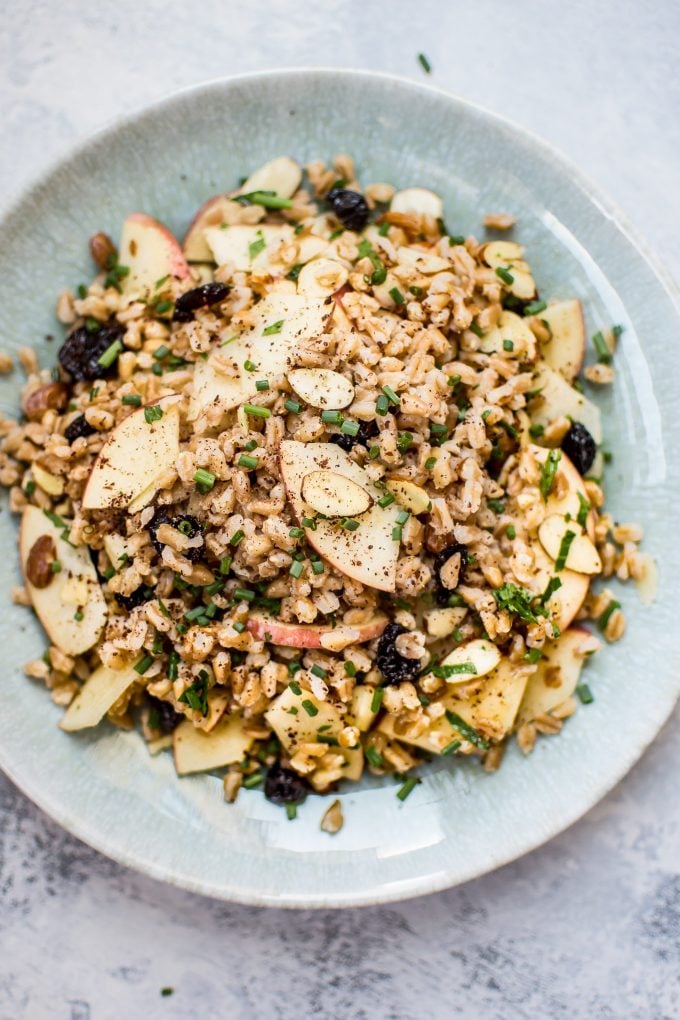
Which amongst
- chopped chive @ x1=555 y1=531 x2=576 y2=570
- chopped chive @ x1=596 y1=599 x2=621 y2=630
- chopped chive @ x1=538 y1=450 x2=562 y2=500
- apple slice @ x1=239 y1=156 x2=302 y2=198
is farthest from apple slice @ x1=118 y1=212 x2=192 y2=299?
chopped chive @ x1=596 y1=599 x2=621 y2=630

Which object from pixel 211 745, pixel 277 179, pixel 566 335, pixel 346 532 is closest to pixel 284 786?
pixel 211 745

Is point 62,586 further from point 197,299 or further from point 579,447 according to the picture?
point 579,447

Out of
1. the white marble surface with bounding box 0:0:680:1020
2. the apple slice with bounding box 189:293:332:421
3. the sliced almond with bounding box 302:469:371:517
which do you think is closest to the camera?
the sliced almond with bounding box 302:469:371:517

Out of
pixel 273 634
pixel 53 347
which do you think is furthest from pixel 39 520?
pixel 273 634

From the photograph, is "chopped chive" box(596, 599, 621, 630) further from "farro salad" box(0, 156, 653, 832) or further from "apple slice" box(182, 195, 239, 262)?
"apple slice" box(182, 195, 239, 262)

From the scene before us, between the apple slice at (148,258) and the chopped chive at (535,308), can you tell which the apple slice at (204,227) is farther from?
the chopped chive at (535,308)

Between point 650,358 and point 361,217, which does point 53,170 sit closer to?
point 361,217
